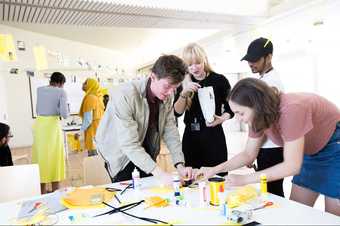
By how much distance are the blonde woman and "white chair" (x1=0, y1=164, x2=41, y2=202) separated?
0.91 meters

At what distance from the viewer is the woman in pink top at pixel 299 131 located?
1.12 m

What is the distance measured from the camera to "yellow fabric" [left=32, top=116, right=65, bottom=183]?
315 centimetres

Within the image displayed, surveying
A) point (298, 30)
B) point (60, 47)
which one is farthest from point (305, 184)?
point (60, 47)

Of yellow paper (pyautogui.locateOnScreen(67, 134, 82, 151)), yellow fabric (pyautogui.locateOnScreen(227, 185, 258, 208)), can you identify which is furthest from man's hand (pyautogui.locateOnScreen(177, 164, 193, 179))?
yellow paper (pyautogui.locateOnScreen(67, 134, 82, 151))

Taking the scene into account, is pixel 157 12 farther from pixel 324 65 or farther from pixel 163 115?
pixel 324 65

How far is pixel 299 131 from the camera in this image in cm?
110

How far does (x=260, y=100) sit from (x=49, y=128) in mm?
2648

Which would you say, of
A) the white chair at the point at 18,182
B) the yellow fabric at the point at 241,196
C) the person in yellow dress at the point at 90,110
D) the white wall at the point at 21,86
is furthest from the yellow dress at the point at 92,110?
the yellow fabric at the point at 241,196

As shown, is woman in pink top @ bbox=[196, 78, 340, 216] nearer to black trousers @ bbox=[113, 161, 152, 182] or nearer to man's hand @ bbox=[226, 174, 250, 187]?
man's hand @ bbox=[226, 174, 250, 187]

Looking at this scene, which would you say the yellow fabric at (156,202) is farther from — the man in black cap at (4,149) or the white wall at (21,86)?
the white wall at (21,86)

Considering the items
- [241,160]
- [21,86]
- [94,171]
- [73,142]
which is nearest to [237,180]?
[241,160]

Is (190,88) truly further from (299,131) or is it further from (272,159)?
(299,131)

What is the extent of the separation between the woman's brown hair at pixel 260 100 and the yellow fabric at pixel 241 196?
0.91 ft

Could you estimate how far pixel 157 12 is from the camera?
2.63 metres
